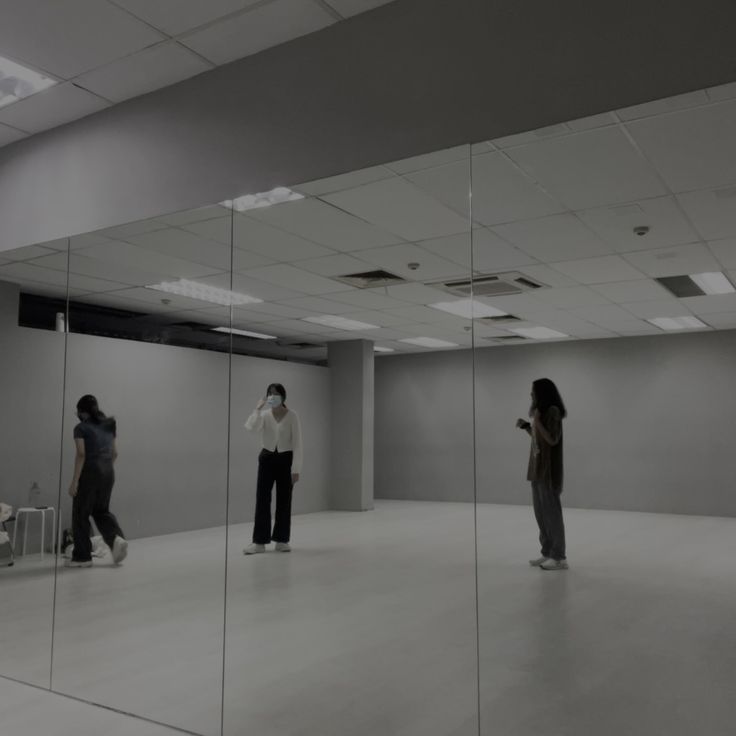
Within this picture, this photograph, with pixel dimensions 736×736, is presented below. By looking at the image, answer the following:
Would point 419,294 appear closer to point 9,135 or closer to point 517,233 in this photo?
point 517,233

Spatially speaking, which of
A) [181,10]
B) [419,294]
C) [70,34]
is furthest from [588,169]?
[70,34]

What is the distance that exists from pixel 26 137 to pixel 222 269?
187 cm

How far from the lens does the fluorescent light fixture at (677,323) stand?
2748mm

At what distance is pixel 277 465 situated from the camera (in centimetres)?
358

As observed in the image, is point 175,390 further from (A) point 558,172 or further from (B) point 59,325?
(A) point 558,172

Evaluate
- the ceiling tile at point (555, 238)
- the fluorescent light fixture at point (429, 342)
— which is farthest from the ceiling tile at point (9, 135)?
the ceiling tile at point (555, 238)

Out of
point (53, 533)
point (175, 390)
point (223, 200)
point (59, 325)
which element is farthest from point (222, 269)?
point (53, 533)

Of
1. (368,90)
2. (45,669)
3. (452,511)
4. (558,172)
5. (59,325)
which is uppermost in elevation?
(368,90)

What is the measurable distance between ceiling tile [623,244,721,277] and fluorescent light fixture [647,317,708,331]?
19 cm

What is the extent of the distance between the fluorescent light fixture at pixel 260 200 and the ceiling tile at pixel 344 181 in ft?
0.32

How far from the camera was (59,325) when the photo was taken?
14.1 feet

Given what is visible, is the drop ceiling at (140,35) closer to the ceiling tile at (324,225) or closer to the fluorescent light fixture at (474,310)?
the ceiling tile at (324,225)

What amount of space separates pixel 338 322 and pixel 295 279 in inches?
13.0

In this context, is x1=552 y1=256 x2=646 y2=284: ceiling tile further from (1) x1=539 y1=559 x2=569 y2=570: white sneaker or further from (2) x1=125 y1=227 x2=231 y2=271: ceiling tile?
(2) x1=125 y1=227 x2=231 y2=271: ceiling tile
